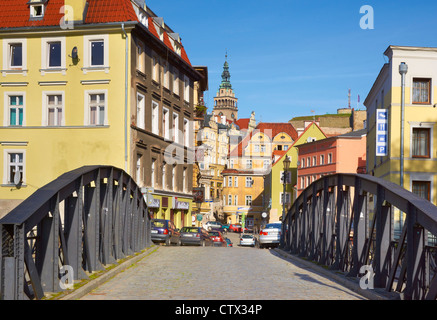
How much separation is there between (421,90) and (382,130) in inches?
131

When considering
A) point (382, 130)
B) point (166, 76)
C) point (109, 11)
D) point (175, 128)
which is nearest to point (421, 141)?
point (382, 130)

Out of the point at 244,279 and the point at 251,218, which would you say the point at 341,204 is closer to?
the point at 244,279

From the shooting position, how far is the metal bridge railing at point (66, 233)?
26.8ft

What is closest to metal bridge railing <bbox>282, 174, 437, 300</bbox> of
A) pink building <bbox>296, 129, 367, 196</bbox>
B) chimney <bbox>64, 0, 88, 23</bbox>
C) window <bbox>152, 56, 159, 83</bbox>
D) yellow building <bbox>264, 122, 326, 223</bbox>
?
chimney <bbox>64, 0, 88, 23</bbox>

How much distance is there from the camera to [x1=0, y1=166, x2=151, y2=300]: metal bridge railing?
8180 mm

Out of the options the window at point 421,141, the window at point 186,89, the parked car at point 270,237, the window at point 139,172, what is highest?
the window at point 186,89

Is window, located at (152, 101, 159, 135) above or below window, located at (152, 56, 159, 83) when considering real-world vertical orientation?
below

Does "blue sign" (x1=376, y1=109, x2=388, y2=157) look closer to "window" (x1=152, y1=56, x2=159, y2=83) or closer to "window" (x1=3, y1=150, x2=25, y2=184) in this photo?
"window" (x1=152, y1=56, x2=159, y2=83)

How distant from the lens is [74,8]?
38.2m

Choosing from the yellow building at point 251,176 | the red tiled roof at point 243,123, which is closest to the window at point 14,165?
the yellow building at point 251,176

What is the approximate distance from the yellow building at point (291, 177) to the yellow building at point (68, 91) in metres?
51.0

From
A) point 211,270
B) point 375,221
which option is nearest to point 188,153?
point 211,270

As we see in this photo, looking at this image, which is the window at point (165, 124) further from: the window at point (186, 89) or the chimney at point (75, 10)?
the chimney at point (75, 10)

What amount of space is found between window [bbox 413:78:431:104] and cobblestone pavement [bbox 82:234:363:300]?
77.2 feet
